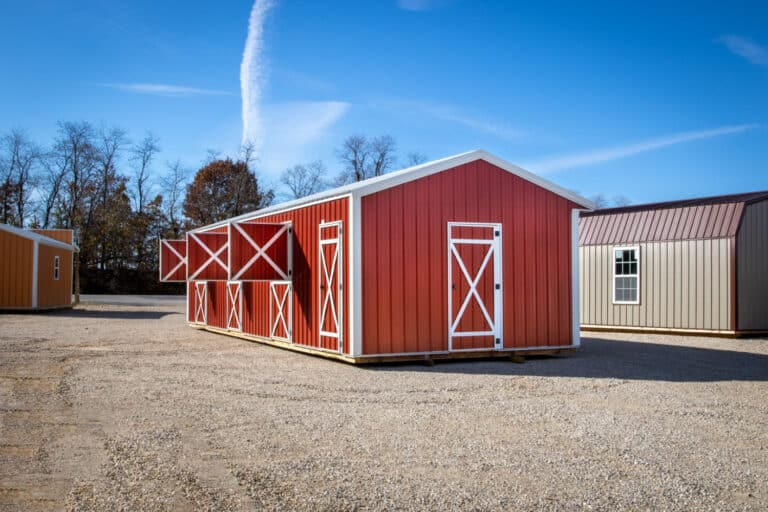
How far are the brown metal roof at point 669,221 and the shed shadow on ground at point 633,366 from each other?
14.2ft

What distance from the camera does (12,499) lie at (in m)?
4.50

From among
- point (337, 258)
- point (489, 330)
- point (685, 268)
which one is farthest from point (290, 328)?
point (685, 268)

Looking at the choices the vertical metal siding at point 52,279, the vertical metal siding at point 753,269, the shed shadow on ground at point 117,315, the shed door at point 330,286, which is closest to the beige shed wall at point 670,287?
the vertical metal siding at point 753,269

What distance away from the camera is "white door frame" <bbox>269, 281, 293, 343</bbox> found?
45.0ft

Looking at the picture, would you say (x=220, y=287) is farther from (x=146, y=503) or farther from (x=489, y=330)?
(x=146, y=503)

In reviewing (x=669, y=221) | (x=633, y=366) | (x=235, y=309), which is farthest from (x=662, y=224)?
(x=235, y=309)

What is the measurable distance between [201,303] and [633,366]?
12.4m

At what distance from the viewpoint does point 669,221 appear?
715 inches

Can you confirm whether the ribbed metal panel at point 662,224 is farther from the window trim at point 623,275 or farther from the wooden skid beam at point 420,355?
the wooden skid beam at point 420,355

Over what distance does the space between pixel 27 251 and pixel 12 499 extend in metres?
23.7

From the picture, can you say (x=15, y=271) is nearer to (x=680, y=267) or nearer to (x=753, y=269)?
(x=680, y=267)

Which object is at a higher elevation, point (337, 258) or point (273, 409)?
point (337, 258)

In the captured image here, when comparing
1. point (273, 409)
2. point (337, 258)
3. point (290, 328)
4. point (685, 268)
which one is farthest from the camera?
point (685, 268)

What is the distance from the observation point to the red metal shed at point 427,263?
11375 millimetres
